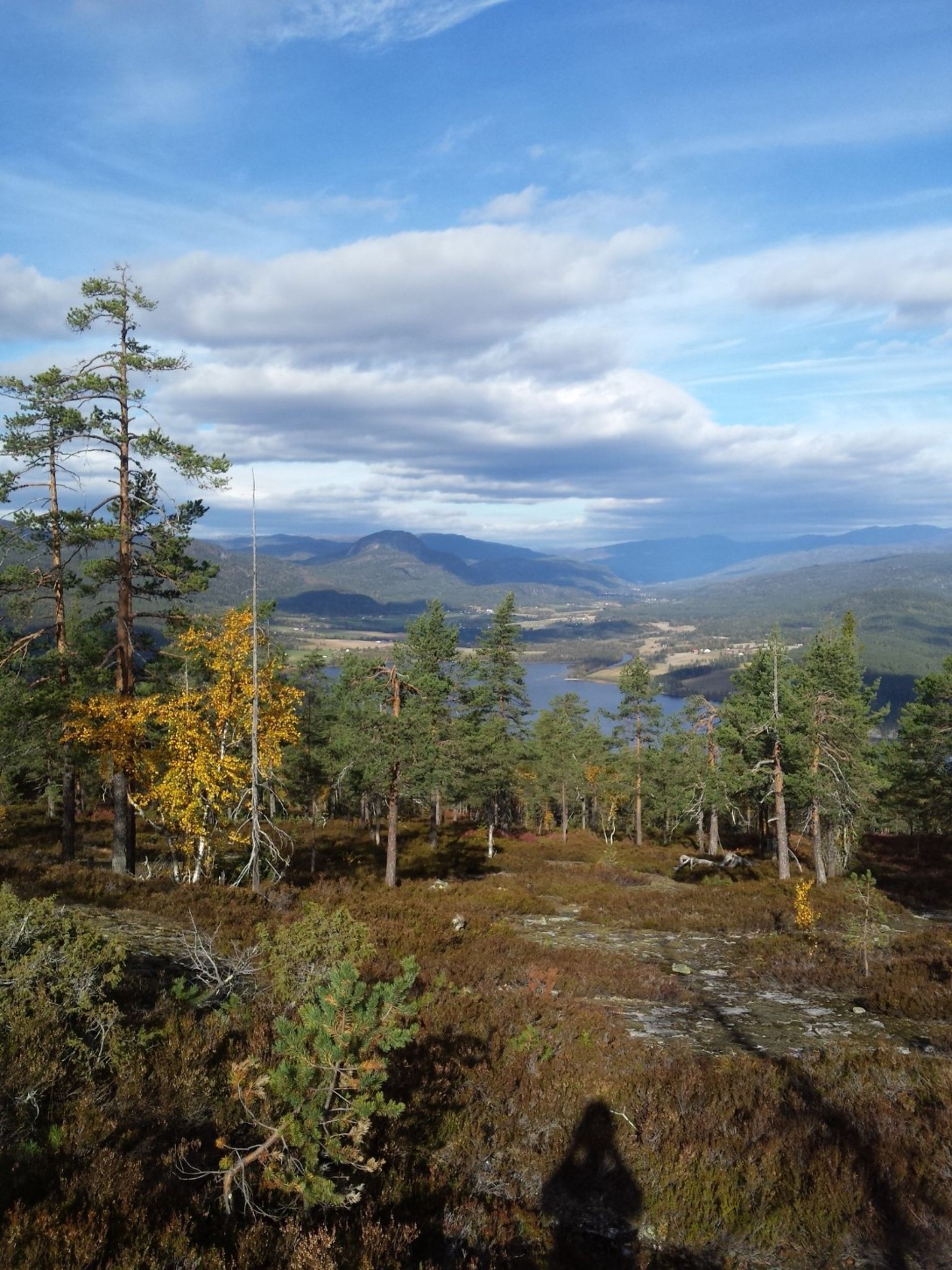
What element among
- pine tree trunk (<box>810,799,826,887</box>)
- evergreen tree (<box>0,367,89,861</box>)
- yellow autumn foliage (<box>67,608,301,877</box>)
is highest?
evergreen tree (<box>0,367,89,861</box>)

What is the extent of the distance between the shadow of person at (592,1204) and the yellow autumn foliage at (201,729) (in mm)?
10361

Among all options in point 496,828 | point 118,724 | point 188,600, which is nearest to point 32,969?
point 118,724

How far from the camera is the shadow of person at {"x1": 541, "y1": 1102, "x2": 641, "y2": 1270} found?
6062 millimetres

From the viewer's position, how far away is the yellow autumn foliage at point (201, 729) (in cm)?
1547

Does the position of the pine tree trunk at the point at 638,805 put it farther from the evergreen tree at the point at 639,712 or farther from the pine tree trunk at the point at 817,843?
the pine tree trunk at the point at 817,843

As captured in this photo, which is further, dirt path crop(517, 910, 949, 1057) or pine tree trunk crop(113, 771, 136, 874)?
pine tree trunk crop(113, 771, 136, 874)

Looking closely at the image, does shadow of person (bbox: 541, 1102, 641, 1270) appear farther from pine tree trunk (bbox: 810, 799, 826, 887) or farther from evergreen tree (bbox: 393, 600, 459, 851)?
pine tree trunk (bbox: 810, 799, 826, 887)

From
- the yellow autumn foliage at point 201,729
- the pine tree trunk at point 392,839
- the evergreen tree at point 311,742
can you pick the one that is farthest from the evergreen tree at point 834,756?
the evergreen tree at point 311,742

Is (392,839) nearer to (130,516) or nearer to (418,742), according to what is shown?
(418,742)

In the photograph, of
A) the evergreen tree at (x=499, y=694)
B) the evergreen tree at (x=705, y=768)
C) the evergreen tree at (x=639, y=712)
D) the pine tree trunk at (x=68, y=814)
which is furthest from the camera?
the evergreen tree at (x=639, y=712)

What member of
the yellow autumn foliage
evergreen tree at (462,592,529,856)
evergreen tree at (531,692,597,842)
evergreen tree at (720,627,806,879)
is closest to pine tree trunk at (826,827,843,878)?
evergreen tree at (720,627,806,879)

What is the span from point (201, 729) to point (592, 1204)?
12.9 m

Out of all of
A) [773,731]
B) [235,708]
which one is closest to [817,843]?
[773,731]

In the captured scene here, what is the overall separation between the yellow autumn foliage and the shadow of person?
34.0ft
